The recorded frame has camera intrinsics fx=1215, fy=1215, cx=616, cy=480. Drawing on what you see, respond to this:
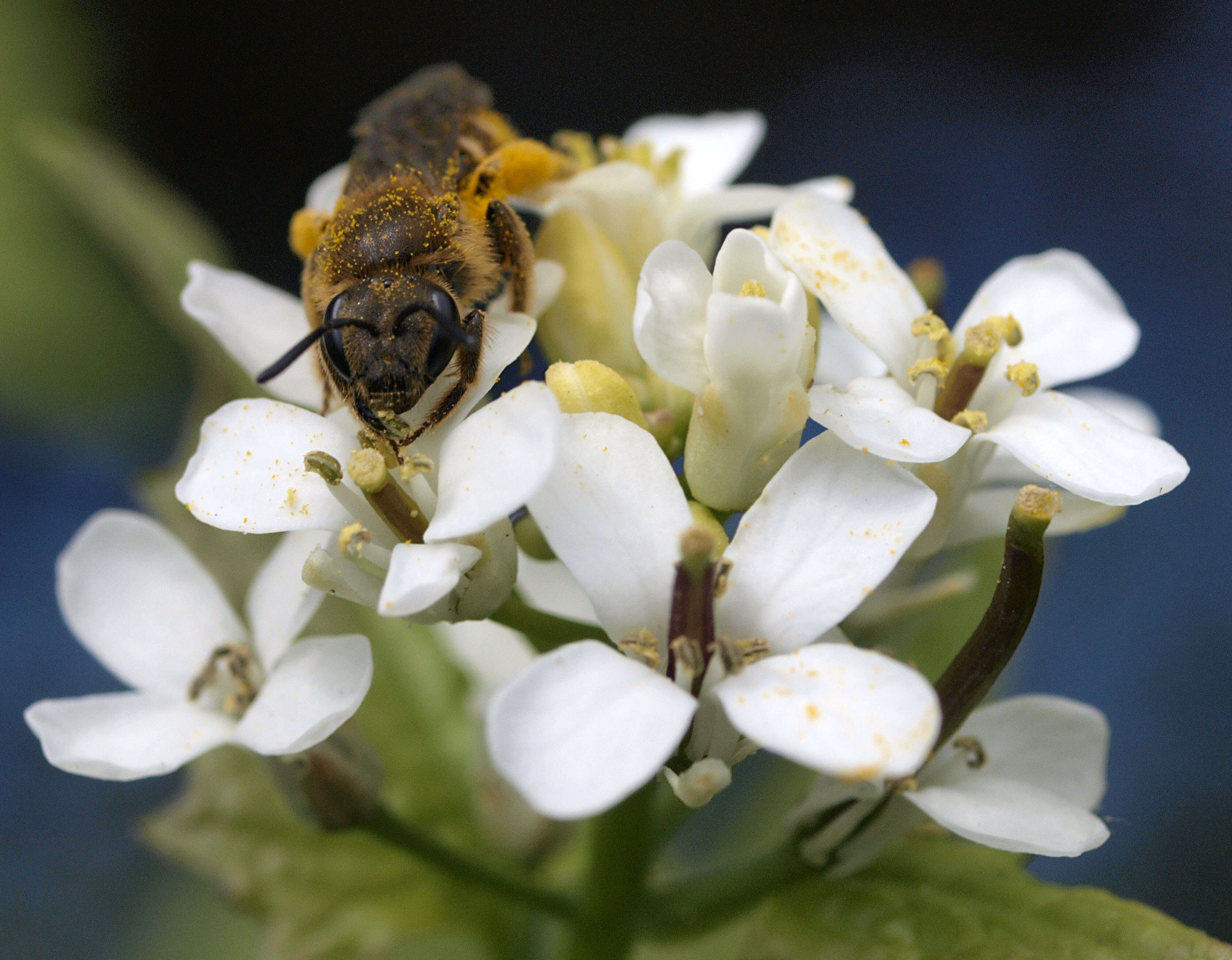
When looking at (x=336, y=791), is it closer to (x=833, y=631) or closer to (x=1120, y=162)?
(x=833, y=631)

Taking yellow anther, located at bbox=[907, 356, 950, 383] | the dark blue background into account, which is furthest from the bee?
the dark blue background

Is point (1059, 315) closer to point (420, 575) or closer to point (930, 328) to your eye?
point (930, 328)

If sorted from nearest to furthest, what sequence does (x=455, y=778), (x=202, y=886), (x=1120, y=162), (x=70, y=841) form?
(x=455, y=778)
(x=202, y=886)
(x=70, y=841)
(x=1120, y=162)

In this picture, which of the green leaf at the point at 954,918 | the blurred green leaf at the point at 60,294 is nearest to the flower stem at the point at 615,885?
the green leaf at the point at 954,918

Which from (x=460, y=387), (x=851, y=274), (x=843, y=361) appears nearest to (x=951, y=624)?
(x=843, y=361)

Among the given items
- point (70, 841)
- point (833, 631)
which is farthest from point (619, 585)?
point (70, 841)
